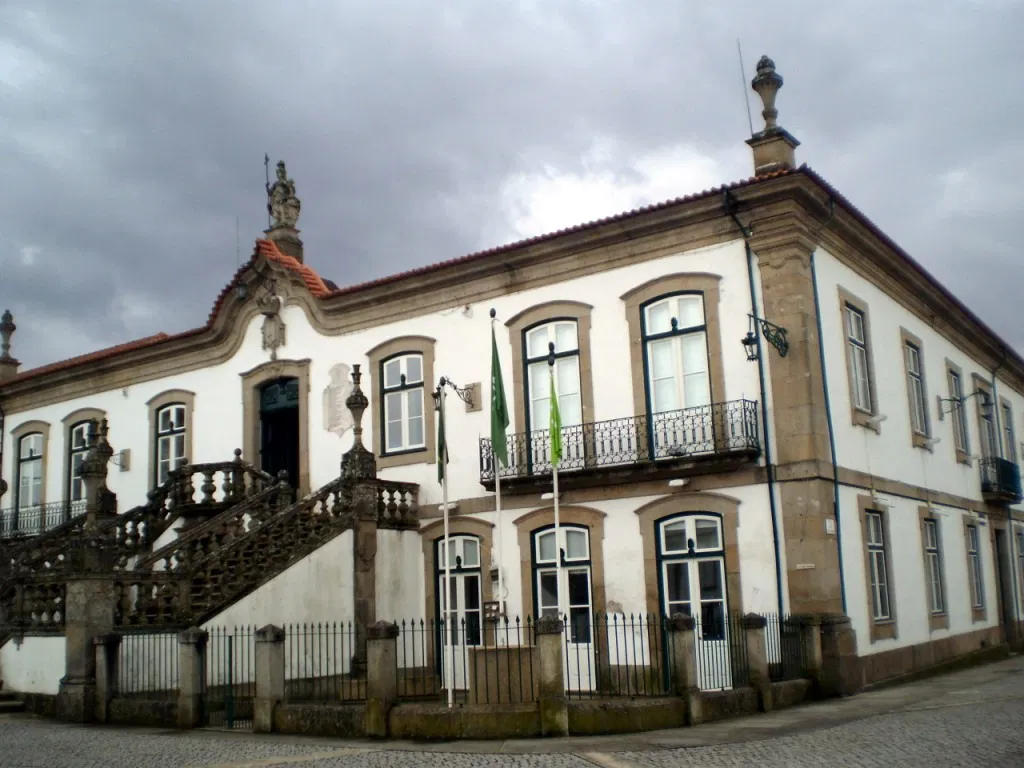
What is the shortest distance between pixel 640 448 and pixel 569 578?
91.4 inches

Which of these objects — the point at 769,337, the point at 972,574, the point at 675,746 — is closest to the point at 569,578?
the point at 769,337

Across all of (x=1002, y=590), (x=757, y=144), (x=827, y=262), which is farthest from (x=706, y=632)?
(x=1002, y=590)

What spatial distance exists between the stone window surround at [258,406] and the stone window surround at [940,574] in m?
10.5

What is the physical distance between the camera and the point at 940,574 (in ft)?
62.9

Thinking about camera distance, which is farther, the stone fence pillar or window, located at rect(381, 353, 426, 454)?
window, located at rect(381, 353, 426, 454)

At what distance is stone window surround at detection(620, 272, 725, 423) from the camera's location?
1579 cm

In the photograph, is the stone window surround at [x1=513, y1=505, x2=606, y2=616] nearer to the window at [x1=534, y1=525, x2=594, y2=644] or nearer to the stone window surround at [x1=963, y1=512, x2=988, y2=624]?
the window at [x1=534, y1=525, x2=594, y2=644]

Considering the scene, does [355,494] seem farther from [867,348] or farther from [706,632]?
[867,348]

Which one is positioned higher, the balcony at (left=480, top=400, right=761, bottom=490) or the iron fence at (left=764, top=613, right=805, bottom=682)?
the balcony at (left=480, top=400, right=761, bottom=490)

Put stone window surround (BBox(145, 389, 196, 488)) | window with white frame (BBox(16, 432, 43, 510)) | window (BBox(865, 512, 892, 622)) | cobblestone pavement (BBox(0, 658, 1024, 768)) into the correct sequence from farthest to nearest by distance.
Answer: window with white frame (BBox(16, 432, 43, 510)) < stone window surround (BBox(145, 389, 196, 488)) < window (BBox(865, 512, 892, 622)) < cobblestone pavement (BBox(0, 658, 1024, 768))

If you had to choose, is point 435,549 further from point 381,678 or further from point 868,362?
point 868,362

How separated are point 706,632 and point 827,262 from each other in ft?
18.6

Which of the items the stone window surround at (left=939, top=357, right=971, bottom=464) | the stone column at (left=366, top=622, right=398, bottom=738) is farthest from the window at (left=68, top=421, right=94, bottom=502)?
the stone window surround at (left=939, top=357, right=971, bottom=464)

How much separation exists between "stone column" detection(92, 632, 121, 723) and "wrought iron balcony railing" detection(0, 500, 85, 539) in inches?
396
